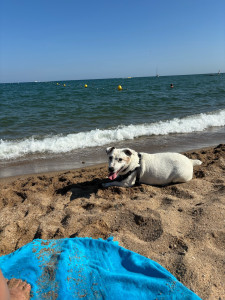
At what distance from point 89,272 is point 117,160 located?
2947 mm

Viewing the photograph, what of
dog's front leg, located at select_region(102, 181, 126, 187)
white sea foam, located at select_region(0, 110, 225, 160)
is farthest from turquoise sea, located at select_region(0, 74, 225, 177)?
dog's front leg, located at select_region(102, 181, 126, 187)

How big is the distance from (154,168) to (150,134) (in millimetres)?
6377

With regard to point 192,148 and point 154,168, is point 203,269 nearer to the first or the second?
point 154,168

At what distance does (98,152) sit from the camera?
9617 millimetres

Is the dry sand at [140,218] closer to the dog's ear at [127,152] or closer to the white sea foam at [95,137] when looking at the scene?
the dog's ear at [127,152]

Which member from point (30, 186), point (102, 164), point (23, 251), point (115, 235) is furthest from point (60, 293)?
point (102, 164)

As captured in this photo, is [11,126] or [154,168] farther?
[11,126]

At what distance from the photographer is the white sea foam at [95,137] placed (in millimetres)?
9754

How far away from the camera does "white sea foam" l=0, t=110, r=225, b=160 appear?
32.0ft

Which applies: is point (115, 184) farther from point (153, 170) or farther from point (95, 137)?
point (95, 137)

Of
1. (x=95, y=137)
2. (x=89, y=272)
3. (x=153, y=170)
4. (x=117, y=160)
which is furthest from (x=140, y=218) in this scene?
(x=95, y=137)

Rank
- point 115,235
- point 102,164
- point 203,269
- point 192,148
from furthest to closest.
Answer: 1. point 192,148
2. point 102,164
3. point 115,235
4. point 203,269

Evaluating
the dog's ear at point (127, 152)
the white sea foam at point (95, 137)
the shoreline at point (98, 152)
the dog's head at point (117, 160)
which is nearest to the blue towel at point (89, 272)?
the dog's head at point (117, 160)

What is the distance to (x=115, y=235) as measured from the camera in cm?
381
